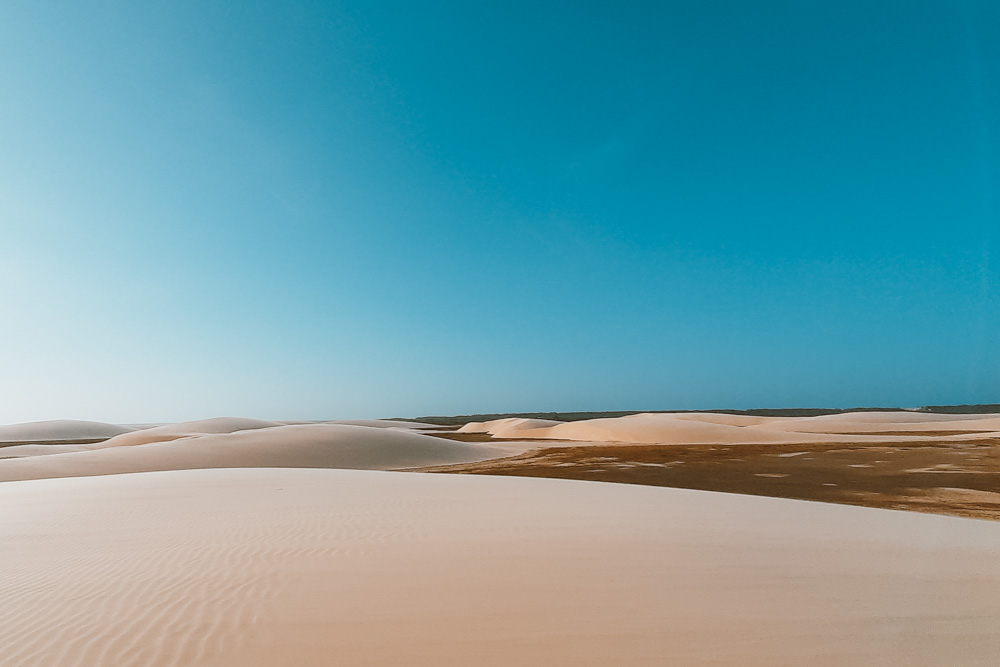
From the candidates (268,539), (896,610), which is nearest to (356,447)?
(268,539)

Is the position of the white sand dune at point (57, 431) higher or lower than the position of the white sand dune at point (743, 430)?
higher

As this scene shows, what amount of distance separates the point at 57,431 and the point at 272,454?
234 feet

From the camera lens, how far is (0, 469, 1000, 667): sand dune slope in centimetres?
388

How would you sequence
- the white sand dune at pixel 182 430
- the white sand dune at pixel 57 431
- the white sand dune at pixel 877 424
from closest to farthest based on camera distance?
the white sand dune at pixel 877 424 < the white sand dune at pixel 182 430 < the white sand dune at pixel 57 431

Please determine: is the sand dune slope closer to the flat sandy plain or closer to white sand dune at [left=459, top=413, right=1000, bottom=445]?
the flat sandy plain

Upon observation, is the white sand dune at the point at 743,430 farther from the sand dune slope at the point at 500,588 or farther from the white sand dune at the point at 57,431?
the white sand dune at the point at 57,431

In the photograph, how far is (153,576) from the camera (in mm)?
5570

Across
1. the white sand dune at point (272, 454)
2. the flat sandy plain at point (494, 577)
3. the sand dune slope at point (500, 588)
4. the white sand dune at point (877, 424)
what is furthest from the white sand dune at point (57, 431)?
the white sand dune at point (877, 424)

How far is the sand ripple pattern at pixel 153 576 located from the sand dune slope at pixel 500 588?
26mm

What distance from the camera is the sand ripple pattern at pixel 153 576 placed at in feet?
13.0

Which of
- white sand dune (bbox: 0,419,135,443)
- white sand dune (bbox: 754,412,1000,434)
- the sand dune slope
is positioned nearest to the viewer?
the sand dune slope

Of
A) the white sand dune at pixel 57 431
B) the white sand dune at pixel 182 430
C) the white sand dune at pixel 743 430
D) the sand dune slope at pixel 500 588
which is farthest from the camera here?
the white sand dune at pixel 57 431

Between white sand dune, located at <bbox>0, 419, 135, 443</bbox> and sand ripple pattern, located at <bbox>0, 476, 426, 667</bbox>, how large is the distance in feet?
254

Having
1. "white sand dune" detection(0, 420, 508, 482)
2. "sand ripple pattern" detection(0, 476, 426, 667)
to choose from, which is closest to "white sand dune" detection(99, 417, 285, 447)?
"white sand dune" detection(0, 420, 508, 482)
